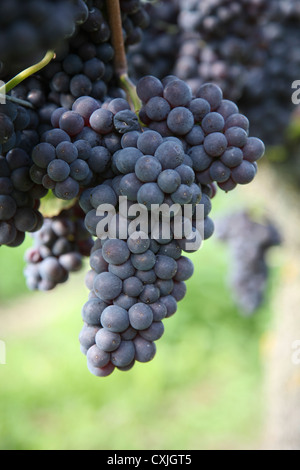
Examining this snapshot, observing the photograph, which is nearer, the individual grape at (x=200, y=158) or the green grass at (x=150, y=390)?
the individual grape at (x=200, y=158)

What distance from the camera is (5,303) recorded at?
4695 mm

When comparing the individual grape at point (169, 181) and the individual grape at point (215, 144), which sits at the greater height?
the individual grape at point (215, 144)

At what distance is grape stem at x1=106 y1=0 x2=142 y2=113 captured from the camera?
21.4 inches

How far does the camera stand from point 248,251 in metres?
1.86

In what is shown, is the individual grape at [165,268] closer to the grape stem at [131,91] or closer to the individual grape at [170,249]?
the individual grape at [170,249]

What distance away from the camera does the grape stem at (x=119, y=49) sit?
0.54 meters

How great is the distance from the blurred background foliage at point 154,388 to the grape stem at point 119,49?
2.06 metres

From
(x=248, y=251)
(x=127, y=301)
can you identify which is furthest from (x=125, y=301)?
(x=248, y=251)

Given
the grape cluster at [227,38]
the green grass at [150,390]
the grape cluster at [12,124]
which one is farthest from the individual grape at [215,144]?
the green grass at [150,390]

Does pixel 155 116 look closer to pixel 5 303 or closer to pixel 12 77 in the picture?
pixel 12 77

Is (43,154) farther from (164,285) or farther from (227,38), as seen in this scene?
(227,38)

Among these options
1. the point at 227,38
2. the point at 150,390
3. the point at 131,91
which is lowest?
the point at 150,390

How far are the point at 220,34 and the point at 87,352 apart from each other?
708mm

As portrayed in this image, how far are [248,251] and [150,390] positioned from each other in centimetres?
183
